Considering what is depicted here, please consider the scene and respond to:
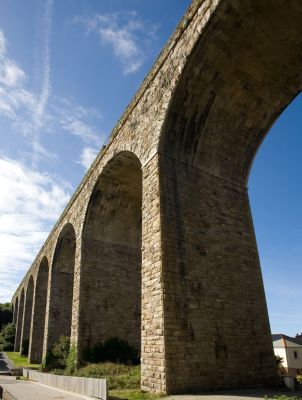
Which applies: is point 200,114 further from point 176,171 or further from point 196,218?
point 196,218

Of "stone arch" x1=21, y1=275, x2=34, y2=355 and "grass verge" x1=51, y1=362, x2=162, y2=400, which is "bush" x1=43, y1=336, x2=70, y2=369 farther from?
"stone arch" x1=21, y1=275, x2=34, y2=355

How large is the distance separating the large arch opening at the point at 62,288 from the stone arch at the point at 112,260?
157 inches

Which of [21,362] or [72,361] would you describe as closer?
[72,361]

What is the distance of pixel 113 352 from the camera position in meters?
14.4

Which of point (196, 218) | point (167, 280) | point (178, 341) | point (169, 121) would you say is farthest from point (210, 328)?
point (169, 121)

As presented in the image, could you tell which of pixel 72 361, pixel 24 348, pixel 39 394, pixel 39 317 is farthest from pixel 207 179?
pixel 24 348

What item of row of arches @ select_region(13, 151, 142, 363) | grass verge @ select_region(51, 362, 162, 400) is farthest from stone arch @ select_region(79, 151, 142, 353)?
grass verge @ select_region(51, 362, 162, 400)

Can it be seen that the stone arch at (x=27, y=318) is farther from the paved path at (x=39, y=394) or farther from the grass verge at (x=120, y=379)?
the paved path at (x=39, y=394)

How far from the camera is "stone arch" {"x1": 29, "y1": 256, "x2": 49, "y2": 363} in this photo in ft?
83.2

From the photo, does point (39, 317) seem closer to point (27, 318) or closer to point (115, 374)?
point (27, 318)

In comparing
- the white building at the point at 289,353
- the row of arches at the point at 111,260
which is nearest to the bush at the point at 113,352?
the row of arches at the point at 111,260

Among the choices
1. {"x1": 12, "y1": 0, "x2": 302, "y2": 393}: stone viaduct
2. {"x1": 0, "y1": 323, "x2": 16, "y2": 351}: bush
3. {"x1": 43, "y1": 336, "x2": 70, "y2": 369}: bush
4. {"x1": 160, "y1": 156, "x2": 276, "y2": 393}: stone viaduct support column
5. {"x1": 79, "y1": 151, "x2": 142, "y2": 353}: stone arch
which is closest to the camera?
{"x1": 160, "y1": 156, "x2": 276, "y2": 393}: stone viaduct support column

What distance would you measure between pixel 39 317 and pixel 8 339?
1665 cm

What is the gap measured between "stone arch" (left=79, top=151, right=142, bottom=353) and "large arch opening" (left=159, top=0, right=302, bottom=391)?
4.03 meters
